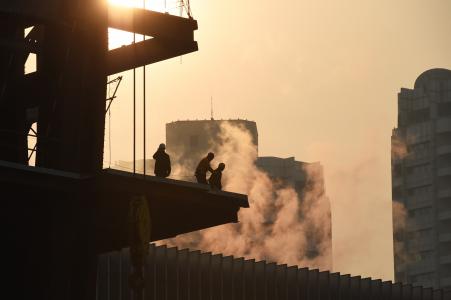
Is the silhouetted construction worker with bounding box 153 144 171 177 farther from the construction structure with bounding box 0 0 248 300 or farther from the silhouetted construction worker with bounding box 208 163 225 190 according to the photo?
the silhouetted construction worker with bounding box 208 163 225 190

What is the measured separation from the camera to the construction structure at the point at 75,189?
133 ft

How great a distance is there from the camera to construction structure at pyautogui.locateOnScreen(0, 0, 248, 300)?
40594mm

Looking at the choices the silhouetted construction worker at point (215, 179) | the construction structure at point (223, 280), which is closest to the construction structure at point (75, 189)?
the silhouetted construction worker at point (215, 179)

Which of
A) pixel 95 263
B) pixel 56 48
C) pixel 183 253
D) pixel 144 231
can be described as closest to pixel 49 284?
pixel 95 263

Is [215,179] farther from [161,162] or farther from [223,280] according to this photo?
[223,280]

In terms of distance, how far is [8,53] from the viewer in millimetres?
46125

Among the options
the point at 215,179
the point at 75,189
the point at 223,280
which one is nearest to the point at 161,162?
the point at 215,179

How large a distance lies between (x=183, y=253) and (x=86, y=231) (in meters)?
16.4

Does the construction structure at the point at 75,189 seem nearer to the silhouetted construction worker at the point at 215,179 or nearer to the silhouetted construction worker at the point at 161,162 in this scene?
the silhouetted construction worker at the point at 215,179

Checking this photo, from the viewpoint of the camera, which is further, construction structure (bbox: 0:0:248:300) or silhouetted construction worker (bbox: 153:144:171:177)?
silhouetted construction worker (bbox: 153:144:171:177)

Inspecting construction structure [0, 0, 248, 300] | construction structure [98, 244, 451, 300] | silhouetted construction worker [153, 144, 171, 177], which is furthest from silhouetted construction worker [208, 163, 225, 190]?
construction structure [98, 244, 451, 300]

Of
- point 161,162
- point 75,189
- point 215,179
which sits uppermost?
point 161,162

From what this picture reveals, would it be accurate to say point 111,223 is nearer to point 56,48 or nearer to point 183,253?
point 56,48

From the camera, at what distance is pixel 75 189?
4047cm
